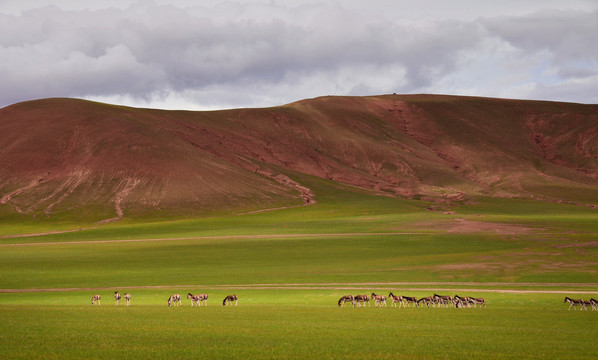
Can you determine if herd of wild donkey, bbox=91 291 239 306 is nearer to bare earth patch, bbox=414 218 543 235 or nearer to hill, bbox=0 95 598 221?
bare earth patch, bbox=414 218 543 235

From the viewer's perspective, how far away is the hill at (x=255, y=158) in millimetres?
127062

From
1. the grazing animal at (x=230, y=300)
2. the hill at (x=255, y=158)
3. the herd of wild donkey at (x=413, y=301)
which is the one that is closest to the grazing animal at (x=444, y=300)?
the herd of wild donkey at (x=413, y=301)

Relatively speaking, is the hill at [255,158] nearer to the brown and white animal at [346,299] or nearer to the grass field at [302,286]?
the grass field at [302,286]

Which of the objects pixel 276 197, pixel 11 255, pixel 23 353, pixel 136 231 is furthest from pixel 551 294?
pixel 276 197

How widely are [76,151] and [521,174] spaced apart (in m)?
112

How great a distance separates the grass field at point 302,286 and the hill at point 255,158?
81.2ft

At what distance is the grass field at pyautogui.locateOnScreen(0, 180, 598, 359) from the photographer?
62.7 ft

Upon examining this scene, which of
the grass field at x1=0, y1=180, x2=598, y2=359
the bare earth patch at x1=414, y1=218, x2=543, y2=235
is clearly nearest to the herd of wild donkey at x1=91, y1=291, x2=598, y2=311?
the grass field at x1=0, y1=180, x2=598, y2=359

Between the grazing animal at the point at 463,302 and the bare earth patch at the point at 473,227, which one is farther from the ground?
the bare earth patch at the point at 473,227

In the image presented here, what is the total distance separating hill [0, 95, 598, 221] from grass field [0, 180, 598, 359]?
2475 centimetres

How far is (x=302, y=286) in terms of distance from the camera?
42.2 m

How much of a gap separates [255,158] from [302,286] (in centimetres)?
11518

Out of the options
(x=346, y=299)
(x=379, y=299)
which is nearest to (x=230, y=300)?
(x=346, y=299)

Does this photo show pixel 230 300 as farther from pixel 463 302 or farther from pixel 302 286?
pixel 463 302
